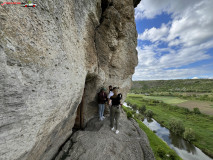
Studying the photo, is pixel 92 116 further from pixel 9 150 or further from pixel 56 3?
pixel 56 3

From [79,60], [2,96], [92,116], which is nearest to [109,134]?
[92,116]

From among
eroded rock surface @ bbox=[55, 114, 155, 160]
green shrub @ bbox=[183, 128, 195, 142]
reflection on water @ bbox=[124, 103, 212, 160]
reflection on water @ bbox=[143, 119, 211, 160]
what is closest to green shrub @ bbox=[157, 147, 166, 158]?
eroded rock surface @ bbox=[55, 114, 155, 160]

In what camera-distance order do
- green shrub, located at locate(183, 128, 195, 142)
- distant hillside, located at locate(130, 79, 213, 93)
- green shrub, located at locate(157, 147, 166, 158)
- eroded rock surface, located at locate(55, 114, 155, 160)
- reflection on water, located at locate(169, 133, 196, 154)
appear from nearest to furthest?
eroded rock surface, located at locate(55, 114, 155, 160) < green shrub, located at locate(157, 147, 166, 158) < reflection on water, located at locate(169, 133, 196, 154) < green shrub, located at locate(183, 128, 195, 142) < distant hillside, located at locate(130, 79, 213, 93)

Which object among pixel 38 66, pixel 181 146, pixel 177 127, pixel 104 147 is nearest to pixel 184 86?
pixel 177 127

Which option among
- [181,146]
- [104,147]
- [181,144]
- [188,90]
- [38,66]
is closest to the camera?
[38,66]

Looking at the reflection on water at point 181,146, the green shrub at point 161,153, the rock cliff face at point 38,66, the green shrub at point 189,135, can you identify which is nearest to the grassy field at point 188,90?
the green shrub at point 189,135

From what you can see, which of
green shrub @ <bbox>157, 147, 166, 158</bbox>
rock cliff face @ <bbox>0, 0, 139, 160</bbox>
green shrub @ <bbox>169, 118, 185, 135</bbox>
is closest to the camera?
rock cliff face @ <bbox>0, 0, 139, 160</bbox>

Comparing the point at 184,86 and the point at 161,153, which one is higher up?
the point at 184,86

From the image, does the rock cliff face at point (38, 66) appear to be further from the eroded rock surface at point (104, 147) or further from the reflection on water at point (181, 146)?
the reflection on water at point (181, 146)

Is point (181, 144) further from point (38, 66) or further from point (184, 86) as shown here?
point (184, 86)

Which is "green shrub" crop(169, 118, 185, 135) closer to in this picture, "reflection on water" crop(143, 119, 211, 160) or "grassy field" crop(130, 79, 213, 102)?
"reflection on water" crop(143, 119, 211, 160)

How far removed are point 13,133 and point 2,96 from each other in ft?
2.99

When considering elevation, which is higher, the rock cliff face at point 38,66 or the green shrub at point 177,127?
the rock cliff face at point 38,66

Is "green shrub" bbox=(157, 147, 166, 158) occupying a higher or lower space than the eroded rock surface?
lower
